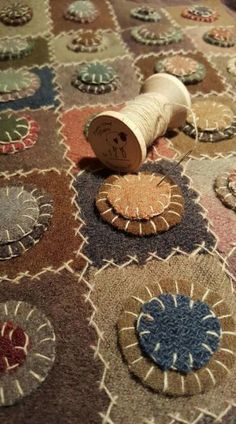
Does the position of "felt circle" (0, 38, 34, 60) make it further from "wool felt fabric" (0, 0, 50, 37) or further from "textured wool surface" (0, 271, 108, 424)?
"textured wool surface" (0, 271, 108, 424)

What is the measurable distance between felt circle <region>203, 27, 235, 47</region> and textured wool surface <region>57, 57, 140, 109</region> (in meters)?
0.32

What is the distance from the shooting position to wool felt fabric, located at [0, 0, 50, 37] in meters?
1.50

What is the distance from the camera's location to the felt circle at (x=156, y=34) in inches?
56.8

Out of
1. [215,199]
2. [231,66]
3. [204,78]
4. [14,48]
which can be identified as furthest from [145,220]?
[14,48]

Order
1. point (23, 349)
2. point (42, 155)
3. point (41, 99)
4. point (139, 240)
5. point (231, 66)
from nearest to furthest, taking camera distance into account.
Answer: point (23, 349), point (139, 240), point (42, 155), point (41, 99), point (231, 66)

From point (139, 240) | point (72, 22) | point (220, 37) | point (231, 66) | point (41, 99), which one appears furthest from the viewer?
point (72, 22)

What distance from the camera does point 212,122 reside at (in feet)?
3.53

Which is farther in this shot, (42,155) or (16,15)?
(16,15)

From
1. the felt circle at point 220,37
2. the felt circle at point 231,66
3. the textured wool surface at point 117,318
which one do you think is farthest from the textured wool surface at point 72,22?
the textured wool surface at point 117,318

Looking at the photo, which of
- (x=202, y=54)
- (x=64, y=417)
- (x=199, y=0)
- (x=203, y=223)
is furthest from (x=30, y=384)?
(x=199, y=0)

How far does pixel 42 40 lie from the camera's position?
4.84 feet

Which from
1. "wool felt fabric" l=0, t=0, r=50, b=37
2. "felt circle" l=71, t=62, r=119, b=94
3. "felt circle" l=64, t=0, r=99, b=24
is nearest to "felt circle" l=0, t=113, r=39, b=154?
"felt circle" l=71, t=62, r=119, b=94

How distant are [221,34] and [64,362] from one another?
1.27 m

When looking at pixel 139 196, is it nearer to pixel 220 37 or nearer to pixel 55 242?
pixel 55 242
